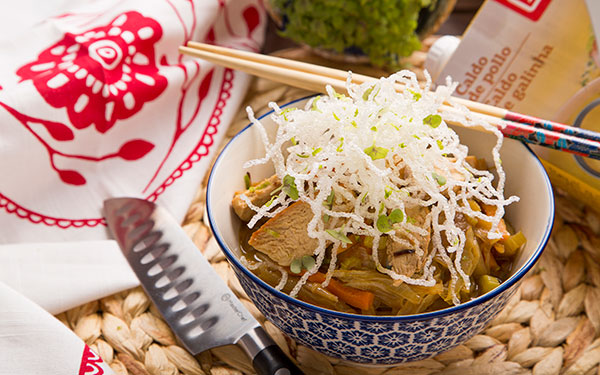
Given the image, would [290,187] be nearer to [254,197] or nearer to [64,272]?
[254,197]

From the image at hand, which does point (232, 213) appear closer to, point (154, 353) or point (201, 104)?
point (154, 353)

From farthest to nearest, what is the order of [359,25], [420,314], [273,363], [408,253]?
[359,25] < [273,363] < [408,253] < [420,314]

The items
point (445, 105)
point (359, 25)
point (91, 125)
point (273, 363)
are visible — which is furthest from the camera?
point (359, 25)

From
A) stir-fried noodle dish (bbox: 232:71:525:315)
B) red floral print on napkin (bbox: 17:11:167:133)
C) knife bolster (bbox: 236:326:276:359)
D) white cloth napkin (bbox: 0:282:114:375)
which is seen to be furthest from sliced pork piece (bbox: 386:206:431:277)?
red floral print on napkin (bbox: 17:11:167:133)

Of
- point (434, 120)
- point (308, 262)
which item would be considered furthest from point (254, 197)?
point (434, 120)

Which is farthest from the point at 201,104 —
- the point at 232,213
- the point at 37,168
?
the point at 232,213

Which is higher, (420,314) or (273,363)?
(420,314)

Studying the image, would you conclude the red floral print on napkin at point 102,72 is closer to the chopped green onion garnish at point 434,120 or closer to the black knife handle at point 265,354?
the black knife handle at point 265,354

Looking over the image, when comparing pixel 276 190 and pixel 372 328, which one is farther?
pixel 276 190
